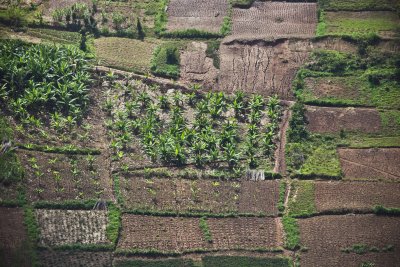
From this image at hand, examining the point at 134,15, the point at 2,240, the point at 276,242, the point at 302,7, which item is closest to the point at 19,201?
the point at 2,240

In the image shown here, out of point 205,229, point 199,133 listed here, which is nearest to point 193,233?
point 205,229

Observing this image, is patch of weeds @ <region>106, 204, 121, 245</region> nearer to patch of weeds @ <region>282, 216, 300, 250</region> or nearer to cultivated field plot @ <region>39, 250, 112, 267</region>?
cultivated field plot @ <region>39, 250, 112, 267</region>

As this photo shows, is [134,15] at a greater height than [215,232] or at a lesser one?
greater

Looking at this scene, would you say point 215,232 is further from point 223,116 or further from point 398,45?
point 398,45

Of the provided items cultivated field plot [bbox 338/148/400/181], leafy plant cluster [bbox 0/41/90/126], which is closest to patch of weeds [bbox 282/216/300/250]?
cultivated field plot [bbox 338/148/400/181]

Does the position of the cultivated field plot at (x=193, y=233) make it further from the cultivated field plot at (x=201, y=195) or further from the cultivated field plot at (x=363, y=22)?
the cultivated field plot at (x=363, y=22)

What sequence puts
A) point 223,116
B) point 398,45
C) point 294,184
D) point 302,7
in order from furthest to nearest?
1. point 302,7
2. point 398,45
3. point 223,116
4. point 294,184

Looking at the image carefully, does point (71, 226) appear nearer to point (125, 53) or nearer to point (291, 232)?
point (291, 232)
